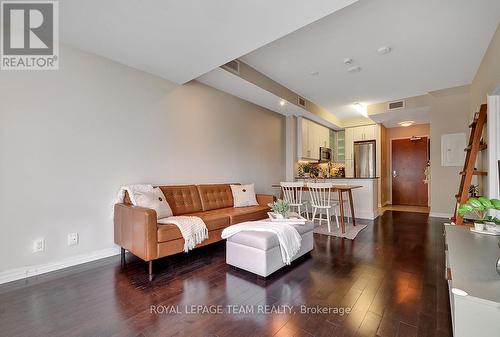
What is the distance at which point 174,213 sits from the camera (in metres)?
3.22

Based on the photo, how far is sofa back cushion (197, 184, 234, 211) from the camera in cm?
371

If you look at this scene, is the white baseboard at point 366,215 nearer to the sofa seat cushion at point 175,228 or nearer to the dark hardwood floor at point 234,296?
the dark hardwood floor at point 234,296

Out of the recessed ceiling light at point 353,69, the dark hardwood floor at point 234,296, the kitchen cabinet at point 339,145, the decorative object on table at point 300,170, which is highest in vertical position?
the recessed ceiling light at point 353,69

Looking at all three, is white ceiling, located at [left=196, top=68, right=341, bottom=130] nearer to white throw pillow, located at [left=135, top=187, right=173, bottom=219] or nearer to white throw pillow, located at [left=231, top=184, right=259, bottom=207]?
white throw pillow, located at [left=231, top=184, right=259, bottom=207]

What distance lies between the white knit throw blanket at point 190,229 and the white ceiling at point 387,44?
263 cm

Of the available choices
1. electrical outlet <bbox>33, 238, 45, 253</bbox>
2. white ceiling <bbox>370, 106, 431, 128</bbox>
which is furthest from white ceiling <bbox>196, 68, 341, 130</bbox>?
electrical outlet <bbox>33, 238, 45, 253</bbox>

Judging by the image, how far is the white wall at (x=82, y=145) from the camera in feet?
7.46

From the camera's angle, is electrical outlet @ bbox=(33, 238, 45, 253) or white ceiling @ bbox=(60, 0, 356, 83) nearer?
white ceiling @ bbox=(60, 0, 356, 83)

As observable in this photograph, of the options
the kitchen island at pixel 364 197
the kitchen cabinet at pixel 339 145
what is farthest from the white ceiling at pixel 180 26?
the kitchen cabinet at pixel 339 145

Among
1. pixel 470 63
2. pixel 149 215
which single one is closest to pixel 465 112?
pixel 470 63

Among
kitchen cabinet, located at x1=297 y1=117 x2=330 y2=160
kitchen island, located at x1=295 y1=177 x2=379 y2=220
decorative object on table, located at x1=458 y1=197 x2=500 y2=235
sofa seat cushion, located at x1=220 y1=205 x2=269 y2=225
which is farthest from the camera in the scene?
kitchen cabinet, located at x1=297 y1=117 x2=330 y2=160

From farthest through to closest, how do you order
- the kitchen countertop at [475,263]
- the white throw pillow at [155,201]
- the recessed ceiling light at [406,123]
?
the recessed ceiling light at [406,123] < the white throw pillow at [155,201] < the kitchen countertop at [475,263]

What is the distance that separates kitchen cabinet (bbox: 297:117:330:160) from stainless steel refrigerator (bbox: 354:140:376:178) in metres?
1.12

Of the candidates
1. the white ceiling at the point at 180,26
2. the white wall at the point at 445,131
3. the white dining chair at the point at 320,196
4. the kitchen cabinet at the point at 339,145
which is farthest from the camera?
the kitchen cabinet at the point at 339,145
